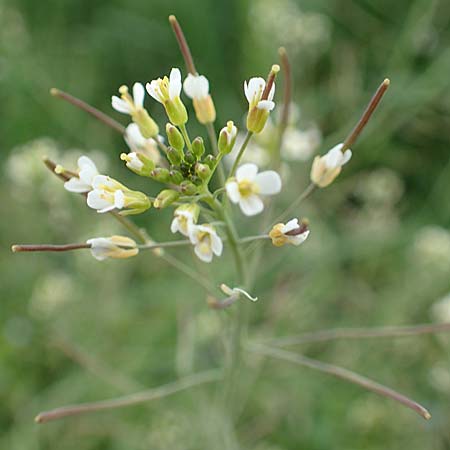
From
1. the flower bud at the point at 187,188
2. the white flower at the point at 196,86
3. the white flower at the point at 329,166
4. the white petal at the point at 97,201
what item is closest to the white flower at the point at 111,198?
the white petal at the point at 97,201

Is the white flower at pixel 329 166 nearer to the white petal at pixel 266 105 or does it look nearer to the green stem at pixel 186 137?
the white petal at pixel 266 105

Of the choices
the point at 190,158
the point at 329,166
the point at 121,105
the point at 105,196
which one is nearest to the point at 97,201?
the point at 105,196

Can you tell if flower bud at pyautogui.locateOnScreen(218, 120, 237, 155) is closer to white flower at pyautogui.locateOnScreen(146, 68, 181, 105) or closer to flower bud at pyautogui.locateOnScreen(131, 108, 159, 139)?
white flower at pyautogui.locateOnScreen(146, 68, 181, 105)

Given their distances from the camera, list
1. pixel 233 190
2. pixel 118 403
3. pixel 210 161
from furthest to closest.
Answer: pixel 118 403 → pixel 210 161 → pixel 233 190

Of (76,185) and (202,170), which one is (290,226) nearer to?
A: (202,170)

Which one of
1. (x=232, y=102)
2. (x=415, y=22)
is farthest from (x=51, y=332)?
(x=415, y=22)

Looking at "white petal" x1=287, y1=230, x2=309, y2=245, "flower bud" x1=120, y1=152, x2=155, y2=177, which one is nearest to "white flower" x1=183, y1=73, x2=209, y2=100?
"flower bud" x1=120, y1=152, x2=155, y2=177
